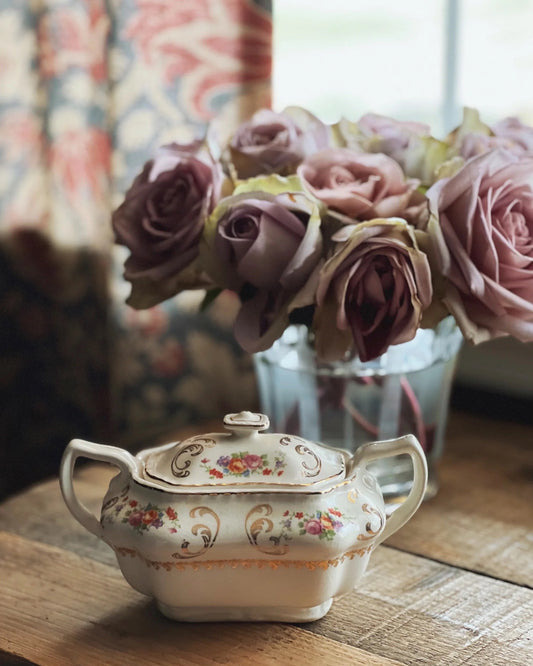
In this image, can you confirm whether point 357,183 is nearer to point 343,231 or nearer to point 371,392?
point 343,231

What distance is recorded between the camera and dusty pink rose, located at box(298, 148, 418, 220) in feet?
2.41

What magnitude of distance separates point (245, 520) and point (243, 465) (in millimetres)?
38

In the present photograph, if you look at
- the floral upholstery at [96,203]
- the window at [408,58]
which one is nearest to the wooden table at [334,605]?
the floral upholstery at [96,203]

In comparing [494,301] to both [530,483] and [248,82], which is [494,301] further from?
[248,82]

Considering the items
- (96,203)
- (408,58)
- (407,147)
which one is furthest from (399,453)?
(408,58)

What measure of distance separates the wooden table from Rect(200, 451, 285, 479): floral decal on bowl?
0.12 m

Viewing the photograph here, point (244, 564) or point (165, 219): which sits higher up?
point (165, 219)

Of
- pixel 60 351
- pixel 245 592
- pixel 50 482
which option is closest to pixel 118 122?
pixel 60 351

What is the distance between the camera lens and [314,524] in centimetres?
→ 60

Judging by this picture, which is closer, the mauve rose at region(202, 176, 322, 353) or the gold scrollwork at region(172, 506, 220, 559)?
the gold scrollwork at region(172, 506, 220, 559)

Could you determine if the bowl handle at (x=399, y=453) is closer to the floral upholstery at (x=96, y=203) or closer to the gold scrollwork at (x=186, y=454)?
the gold scrollwork at (x=186, y=454)

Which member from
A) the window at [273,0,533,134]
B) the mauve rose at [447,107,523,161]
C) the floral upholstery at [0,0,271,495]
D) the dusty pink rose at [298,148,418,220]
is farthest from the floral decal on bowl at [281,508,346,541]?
the window at [273,0,533,134]

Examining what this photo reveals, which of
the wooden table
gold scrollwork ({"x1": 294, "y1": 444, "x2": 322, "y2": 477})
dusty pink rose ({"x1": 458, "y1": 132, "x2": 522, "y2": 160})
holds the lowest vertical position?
Result: the wooden table

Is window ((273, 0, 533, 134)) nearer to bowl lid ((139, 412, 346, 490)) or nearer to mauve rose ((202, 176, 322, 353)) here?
mauve rose ((202, 176, 322, 353))
